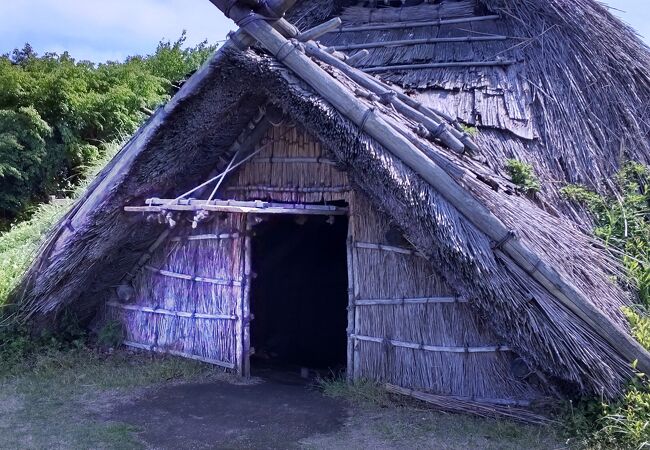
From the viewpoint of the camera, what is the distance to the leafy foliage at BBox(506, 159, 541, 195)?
5.88m

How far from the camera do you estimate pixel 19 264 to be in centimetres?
895

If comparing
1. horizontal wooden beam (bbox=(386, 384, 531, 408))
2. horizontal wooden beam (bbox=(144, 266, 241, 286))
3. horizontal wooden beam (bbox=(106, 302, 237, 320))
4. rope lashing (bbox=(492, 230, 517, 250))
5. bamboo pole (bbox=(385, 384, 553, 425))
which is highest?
rope lashing (bbox=(492, 230, 517, 250))

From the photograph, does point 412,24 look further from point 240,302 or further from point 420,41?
point 240,302

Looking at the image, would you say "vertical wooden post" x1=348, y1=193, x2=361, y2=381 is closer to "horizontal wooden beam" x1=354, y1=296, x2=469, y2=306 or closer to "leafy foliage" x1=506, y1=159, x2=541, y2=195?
"horizontal wooden beam" x1=354, y1=296, x2=469, y2=306

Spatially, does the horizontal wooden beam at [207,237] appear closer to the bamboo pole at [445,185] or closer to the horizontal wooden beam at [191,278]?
the horizontal wooden beam at [191,278]

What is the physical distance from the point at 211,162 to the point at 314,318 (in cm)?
372

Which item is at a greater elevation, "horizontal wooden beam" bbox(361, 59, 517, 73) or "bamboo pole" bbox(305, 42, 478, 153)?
"horizontal wooden beam" bbox(361, 59, 517, 73)

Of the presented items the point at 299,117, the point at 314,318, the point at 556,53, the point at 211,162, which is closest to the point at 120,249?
the point at 211,162

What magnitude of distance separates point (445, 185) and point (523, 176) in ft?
3.74

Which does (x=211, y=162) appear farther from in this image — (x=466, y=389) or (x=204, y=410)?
(x=466, y=389)

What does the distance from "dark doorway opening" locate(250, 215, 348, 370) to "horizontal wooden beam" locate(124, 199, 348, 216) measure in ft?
5.49

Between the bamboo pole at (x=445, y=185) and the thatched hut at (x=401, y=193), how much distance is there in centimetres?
1

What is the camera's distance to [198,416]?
5730 millimetres

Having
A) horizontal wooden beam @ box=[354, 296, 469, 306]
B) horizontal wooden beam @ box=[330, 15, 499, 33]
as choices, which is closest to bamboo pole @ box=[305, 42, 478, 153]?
horizontal wooden beam @ box=[354, 296, 469, 306]
